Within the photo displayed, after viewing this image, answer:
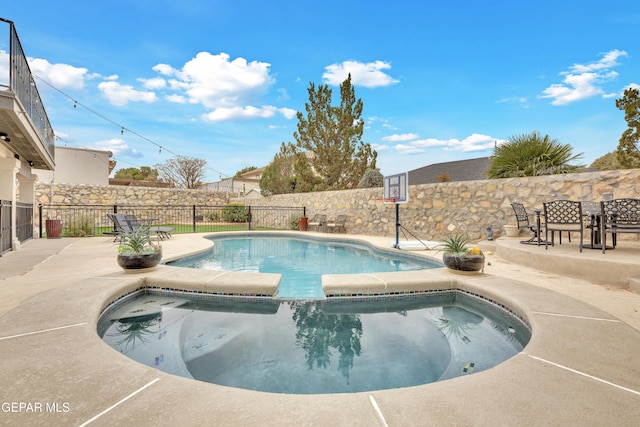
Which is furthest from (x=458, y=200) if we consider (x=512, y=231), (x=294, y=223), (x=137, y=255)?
(x=137, y=255)

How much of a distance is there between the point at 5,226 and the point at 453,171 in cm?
2168

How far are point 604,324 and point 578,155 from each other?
7478 mm

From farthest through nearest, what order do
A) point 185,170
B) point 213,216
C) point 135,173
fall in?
1. point 135,173
2. point 185,170
3. point 213,216

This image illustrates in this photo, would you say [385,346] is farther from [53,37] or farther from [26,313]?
[53,37]

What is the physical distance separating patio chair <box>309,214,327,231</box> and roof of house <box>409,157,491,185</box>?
9025 mm

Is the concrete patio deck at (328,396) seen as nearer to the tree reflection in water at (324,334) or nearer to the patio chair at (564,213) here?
the tree reflection in water at (324,334)

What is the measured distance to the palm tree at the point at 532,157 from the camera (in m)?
8.10

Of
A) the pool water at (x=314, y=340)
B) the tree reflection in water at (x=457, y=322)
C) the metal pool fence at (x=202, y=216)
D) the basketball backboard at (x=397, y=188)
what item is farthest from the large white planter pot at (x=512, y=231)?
the metal pool fence at (x=202, y=216)

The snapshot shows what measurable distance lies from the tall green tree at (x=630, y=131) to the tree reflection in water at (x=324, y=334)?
600 inches

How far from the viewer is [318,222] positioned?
42.3ft

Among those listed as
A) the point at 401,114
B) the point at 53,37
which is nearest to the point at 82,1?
the point at 53,37

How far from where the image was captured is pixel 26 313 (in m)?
2.68

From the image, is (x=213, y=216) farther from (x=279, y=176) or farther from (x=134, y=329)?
(x=134, y=329)

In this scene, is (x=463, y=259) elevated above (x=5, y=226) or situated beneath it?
situated beneath
